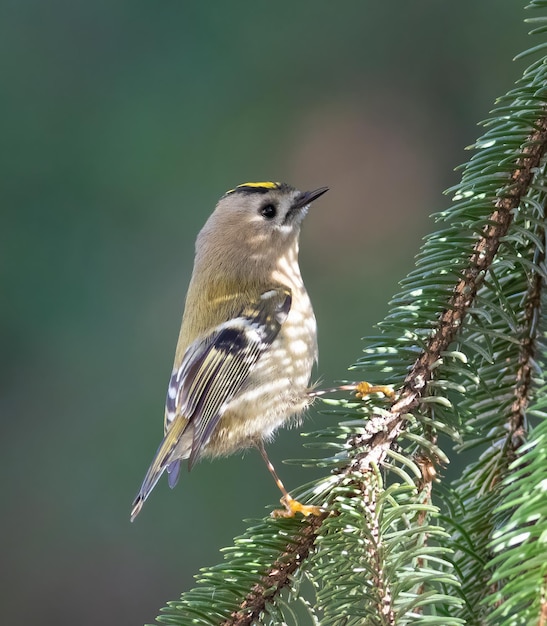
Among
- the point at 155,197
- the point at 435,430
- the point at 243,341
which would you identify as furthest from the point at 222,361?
the point at 155,197

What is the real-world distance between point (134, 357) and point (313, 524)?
1.78 m

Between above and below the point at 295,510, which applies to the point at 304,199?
above

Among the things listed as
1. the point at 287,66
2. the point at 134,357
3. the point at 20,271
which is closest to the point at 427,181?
the point at 287,66

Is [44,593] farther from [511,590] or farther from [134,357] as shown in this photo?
[511,590]

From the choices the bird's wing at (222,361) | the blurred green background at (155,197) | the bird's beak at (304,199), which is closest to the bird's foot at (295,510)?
the bird's wing at (222,361)

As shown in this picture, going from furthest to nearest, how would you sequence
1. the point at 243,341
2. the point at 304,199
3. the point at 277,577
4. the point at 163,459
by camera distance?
the point at 304,199, the point at 243,341, the point at 163,459, the point at 277,577

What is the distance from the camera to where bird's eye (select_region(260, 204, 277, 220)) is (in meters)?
1.49

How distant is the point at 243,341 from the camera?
1244 mm

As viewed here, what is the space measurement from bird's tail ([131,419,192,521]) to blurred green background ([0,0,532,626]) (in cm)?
105

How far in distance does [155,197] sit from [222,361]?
147 cm

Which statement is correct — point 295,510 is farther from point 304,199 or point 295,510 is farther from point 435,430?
point 304,199

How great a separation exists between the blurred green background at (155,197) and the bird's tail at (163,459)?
1047 millimetres

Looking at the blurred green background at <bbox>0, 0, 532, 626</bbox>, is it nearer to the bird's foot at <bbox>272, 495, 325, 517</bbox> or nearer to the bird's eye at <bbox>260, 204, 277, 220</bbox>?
the bird's eye at <bbox>260, 204, 277, 220</bbox>

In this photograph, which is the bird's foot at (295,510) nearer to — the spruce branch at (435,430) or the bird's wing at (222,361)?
the spruce branch at (435,430)
